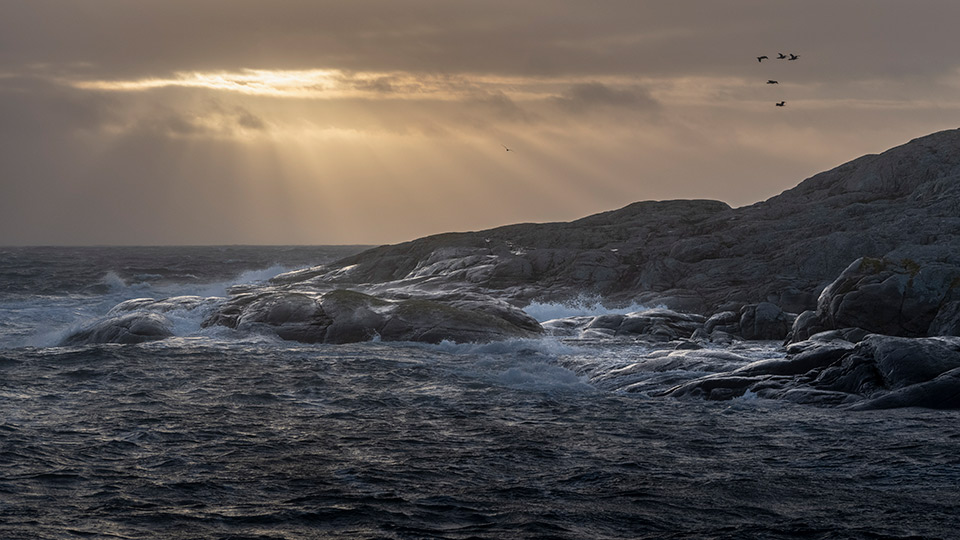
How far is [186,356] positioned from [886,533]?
818 inches

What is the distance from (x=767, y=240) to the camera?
157 ft

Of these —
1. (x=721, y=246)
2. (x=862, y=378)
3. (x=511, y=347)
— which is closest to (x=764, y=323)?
(x=511, y=347)

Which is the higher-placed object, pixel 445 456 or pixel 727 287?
pixel 727 287

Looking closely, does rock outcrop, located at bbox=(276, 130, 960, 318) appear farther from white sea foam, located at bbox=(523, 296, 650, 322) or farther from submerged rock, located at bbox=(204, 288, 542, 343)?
submerged rock, located at bbox=(204, 288, 542, 343)

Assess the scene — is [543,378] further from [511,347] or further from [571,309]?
[571,309]

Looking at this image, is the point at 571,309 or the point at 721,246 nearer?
the point at 571,309

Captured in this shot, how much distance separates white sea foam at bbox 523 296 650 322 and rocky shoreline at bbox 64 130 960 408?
0.96 metres

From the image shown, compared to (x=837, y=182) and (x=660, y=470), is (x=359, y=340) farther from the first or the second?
(x=837, y=182)

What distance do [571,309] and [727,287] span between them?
8369mm

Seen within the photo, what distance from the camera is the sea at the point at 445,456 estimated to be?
32.1 feet

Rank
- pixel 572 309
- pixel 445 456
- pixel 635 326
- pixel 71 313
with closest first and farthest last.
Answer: pixel 445 456 < pixel 635 326 < pixel 572 309 < pixel 71 313

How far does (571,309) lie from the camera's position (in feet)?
138

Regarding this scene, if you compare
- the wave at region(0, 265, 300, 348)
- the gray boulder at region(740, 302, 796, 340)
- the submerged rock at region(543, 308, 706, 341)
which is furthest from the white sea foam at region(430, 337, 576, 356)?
the wave at region(0, 265, 300, 348)

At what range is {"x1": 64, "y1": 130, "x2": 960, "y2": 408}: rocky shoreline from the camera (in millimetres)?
18953
